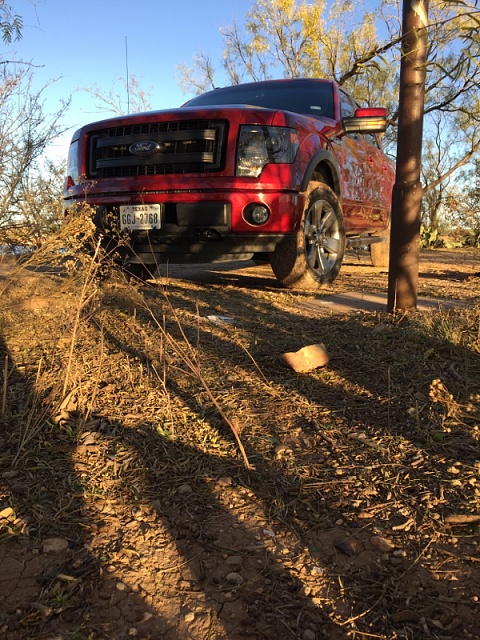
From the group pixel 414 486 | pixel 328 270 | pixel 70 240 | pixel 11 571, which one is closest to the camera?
pixel 11 571

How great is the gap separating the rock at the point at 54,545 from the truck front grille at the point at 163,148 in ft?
10.9

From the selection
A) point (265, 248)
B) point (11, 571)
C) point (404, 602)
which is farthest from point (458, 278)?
point (11, 571)

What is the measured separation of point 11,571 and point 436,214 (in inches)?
894

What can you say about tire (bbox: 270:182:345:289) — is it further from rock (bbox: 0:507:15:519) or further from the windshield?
rock (bbox: 0:507:15:519)

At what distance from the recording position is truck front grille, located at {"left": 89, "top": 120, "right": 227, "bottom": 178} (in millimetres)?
4270

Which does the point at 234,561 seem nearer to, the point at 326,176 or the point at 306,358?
the point at 306,358

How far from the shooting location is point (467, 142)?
20.3 metres

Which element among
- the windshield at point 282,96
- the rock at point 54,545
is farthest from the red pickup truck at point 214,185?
the rock at point 54,545

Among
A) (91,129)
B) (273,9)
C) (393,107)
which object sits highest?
(273,9)

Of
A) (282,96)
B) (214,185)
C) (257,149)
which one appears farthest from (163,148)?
(282,96)

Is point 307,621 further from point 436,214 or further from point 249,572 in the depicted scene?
point 436,214

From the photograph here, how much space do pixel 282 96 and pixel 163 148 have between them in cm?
201

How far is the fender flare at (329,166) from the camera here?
14.8ft

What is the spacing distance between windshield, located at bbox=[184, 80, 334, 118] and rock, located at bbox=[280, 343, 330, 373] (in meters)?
3.64
